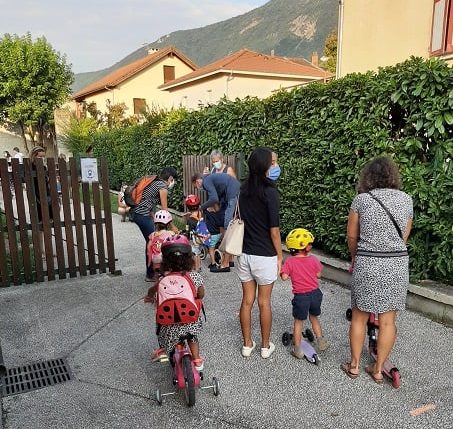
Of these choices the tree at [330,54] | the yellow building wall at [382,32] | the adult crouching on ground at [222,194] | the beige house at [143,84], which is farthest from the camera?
the tree at [330,54]

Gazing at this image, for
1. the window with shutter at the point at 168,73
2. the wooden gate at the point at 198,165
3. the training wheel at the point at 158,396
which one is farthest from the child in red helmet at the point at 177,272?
the window with shutter at the point at 168,73

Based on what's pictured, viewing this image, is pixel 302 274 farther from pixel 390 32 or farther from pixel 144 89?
pixel 144 89

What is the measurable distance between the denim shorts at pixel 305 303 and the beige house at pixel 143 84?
31398 millimetres

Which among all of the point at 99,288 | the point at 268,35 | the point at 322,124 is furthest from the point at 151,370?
the point at 268,35

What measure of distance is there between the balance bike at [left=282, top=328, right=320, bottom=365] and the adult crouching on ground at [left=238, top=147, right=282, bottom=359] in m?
0.31

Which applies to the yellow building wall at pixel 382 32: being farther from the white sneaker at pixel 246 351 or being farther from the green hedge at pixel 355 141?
the white sneaker at pixel 246 351

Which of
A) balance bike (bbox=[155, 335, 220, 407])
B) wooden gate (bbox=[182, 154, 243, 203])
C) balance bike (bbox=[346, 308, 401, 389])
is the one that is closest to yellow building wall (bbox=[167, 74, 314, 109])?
wooden gate (bbox=[182, 154, 243, 203])

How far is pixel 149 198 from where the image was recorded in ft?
19.6

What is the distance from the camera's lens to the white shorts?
367cm

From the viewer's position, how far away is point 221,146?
912 cm

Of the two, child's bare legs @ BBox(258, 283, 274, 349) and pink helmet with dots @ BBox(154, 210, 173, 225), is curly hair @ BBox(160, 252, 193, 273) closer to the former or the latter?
child's bare legs @ BBox(258, 283, 274, 349)

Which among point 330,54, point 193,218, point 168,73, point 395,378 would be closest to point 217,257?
point 193,218

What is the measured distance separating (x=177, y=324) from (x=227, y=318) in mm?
1686

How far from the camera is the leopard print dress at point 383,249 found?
10.3 feet
